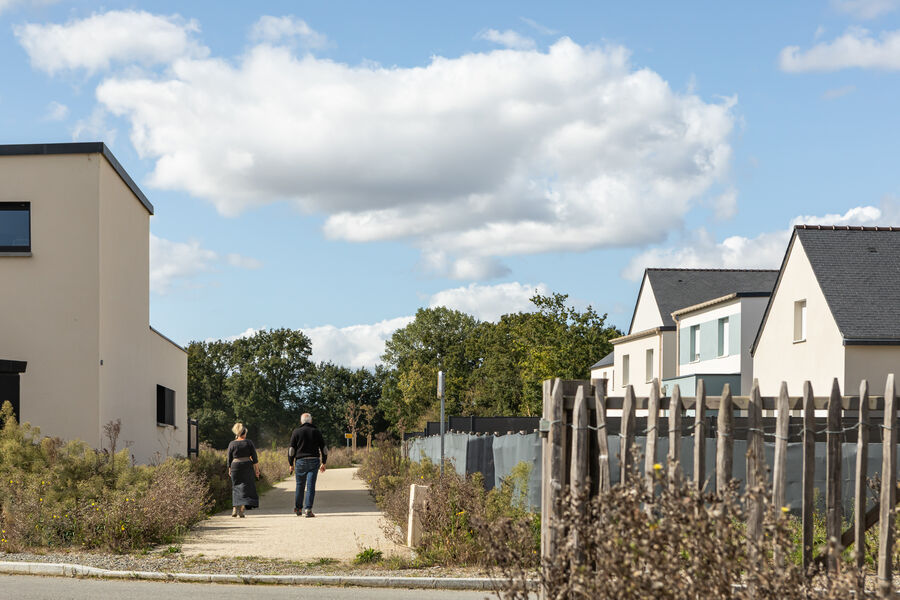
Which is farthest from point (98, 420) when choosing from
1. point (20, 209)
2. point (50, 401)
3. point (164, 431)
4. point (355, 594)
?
point (355, 594)

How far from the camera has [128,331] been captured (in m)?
21.8

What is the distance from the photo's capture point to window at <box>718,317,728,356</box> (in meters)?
38.4

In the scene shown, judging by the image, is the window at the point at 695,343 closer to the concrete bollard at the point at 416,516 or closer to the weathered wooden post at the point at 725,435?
the concrete bollard at the point at 416,516

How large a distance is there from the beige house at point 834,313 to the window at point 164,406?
1729cm

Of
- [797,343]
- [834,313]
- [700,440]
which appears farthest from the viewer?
[797,343]

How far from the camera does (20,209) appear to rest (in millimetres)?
19000

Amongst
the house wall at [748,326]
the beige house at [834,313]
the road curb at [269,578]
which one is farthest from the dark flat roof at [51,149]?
the house wall at [748,326]

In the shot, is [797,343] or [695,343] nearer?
[797,343]

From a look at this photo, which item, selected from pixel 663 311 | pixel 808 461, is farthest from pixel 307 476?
pixel 663 311

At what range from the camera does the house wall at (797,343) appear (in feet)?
93.3

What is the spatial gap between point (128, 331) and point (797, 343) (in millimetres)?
19185

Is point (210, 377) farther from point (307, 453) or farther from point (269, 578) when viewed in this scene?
point (269, 578)

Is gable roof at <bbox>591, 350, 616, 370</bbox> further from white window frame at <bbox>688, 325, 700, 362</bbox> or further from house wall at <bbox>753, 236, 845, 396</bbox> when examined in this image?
house wall at <bbox>753, 236, 845, 396</bbox>

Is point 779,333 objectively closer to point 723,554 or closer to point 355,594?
point 355,594
